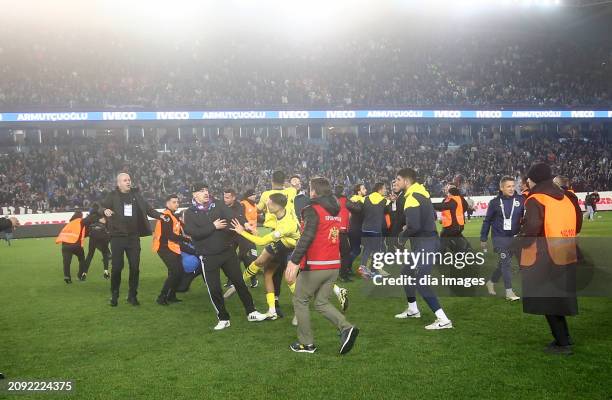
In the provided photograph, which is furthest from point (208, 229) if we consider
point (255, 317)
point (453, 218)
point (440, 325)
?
point (453, 218)

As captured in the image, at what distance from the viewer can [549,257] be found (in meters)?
6.28

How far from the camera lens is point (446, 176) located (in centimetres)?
3781

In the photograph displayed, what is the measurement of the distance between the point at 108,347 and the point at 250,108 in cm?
3023

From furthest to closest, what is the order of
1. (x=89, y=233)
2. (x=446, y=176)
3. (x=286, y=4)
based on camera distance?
(x=286, y=4)
(x=446, y=176)
(x=89, y=233)

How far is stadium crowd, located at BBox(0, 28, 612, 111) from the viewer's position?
3622 centimetres

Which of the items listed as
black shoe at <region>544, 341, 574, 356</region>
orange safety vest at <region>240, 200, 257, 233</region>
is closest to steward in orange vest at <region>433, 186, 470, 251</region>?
orange safety vest at <region>240, 200, 257, 233</region>

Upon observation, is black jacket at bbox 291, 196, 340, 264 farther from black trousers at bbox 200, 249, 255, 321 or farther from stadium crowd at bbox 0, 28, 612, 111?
stadium crowd at bbox 0, 28, 612, 111

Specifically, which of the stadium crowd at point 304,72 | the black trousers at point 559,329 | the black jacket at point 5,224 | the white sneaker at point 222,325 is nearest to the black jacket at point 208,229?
the white sneaker at point 222,325

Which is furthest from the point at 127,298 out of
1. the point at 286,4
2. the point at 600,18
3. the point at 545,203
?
the point at 600,18

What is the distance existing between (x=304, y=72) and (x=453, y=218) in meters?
32.5

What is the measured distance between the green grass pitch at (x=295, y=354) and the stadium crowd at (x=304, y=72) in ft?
91.6

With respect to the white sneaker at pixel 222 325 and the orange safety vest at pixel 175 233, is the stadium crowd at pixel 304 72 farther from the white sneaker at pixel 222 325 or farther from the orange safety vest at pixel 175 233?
the white sneaker at pixel 222 325

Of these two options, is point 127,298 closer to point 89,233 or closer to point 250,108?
point 89,233

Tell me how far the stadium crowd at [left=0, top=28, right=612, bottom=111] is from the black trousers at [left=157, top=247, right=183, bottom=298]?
26.6m
